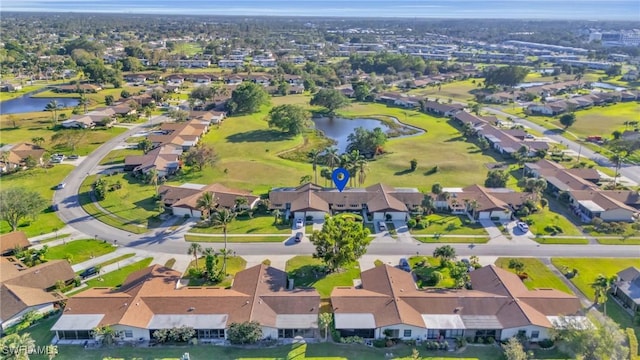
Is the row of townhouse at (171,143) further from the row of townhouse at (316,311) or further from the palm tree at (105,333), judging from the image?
Answer: the palm tree at (105,333)

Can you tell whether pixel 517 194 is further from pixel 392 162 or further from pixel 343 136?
pixel 343 136

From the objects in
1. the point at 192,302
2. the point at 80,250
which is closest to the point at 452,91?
the point at 80,250

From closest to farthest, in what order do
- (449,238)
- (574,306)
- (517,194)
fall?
(574,306), (449,238), (517,194)

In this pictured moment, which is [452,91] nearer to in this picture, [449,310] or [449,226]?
[449,226]

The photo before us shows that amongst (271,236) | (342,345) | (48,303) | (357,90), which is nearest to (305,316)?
(342,345)

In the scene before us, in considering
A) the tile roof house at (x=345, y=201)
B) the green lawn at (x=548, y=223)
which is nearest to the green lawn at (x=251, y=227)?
the tile roof house at (x=345, y=201)

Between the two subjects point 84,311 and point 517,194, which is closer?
point 84,311

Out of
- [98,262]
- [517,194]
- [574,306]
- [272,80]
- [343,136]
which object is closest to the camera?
[574,306]

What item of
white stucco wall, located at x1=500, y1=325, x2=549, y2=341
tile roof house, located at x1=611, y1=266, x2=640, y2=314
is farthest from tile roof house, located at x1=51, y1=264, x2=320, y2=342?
tile roof house, located at x1=611, y1=266, x2=640, y2=314
